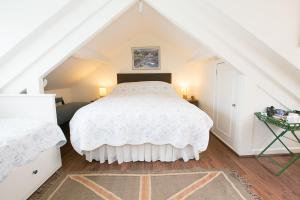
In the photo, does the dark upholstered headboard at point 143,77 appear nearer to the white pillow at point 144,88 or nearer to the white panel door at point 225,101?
the white pillow at point 144,88

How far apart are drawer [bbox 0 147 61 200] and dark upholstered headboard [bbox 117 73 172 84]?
2667 millimetres

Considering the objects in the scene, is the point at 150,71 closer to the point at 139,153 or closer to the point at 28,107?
the point at 139,153

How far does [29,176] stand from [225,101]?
2929 millimetres

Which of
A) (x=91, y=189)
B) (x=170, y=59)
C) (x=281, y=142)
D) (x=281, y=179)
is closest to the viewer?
(x=91, y=189)

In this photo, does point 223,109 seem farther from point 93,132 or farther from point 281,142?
point 93,132

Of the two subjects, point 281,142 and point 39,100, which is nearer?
point 39,100

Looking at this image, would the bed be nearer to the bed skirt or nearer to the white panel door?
the bed skirt

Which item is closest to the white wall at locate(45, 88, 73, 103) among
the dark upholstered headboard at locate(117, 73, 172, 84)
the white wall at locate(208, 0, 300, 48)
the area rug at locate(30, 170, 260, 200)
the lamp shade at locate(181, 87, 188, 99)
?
the dark upholstered headboard at locate(117, 73, 172, 84)

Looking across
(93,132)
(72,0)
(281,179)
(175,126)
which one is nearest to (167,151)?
(175,126)

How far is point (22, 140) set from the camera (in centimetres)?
152

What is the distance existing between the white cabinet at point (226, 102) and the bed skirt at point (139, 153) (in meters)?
0.87

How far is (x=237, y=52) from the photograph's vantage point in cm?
238

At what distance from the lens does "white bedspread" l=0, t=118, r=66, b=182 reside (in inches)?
53.2

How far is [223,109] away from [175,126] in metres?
1.32
